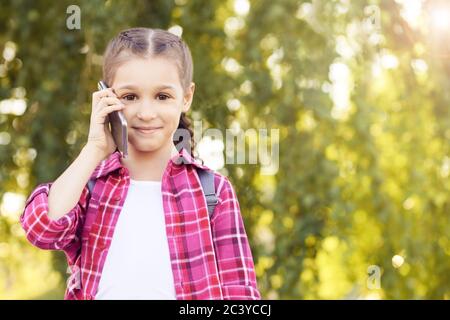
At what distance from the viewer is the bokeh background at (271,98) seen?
2.55 metres

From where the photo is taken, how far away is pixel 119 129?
4.12 feet

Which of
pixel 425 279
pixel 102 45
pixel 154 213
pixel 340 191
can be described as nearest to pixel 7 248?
pixel 102 45

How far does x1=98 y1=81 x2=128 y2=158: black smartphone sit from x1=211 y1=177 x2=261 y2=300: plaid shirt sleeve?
0.62 feet

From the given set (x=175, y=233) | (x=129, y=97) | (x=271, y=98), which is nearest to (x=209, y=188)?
(x=175, y=233)

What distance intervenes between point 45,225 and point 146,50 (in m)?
0.35

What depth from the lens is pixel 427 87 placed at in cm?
291

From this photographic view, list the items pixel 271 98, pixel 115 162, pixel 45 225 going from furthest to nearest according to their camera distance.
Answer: pixel 271 98
pixel 115 162
pixel 45 225

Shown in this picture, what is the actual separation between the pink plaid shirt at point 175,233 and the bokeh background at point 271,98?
109cm

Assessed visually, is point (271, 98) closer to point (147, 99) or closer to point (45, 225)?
point (147, 99)

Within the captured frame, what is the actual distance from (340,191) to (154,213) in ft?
4.66

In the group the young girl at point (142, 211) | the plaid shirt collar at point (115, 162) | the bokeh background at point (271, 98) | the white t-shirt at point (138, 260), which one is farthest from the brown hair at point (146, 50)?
the bokeh background at point (271, 98)
